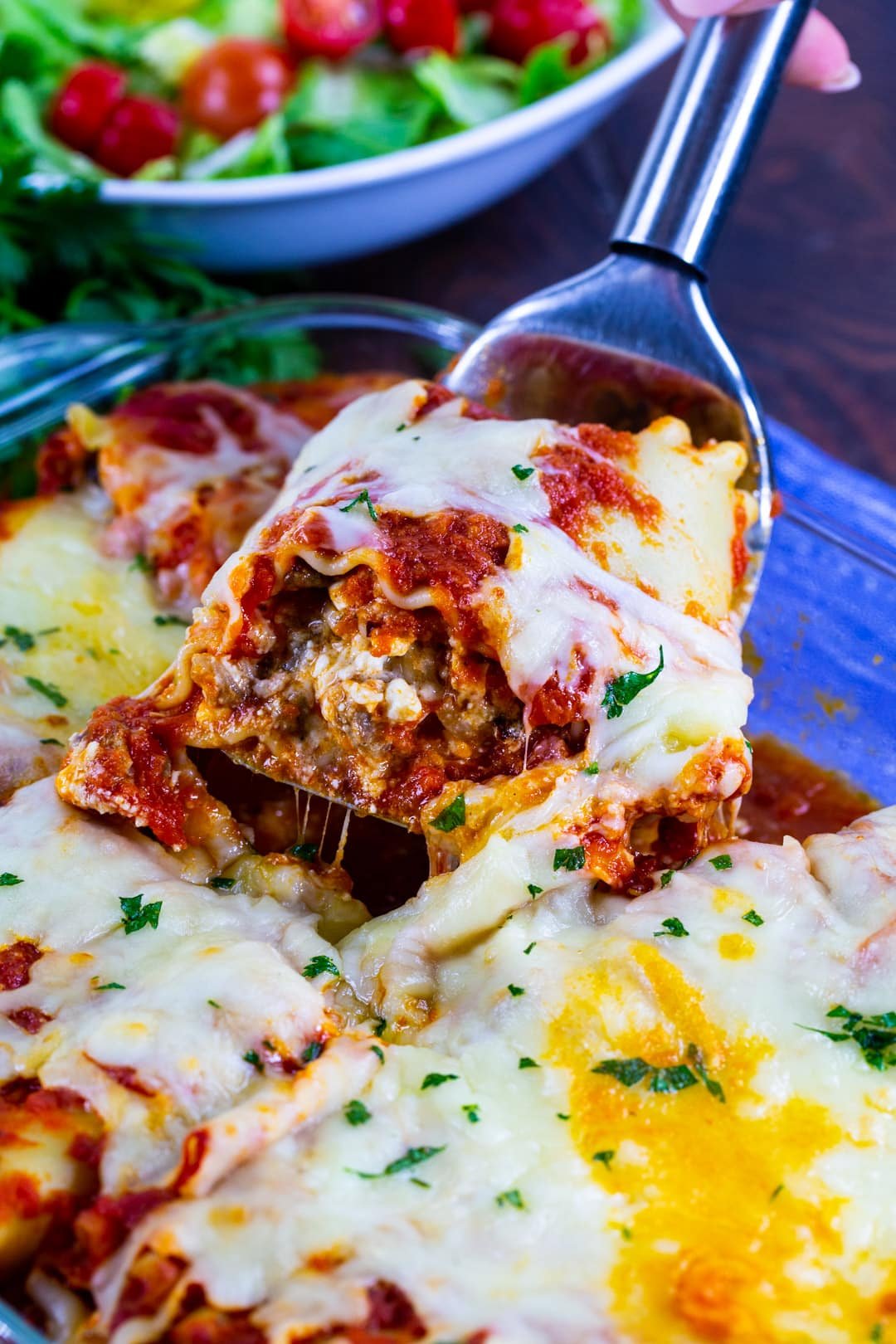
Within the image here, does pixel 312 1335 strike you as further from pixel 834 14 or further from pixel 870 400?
pixel 834 14

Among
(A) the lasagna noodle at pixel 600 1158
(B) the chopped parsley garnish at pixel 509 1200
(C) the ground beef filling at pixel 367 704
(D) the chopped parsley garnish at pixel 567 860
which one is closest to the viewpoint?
(A) the lasagna noodle at pixel 600 1158

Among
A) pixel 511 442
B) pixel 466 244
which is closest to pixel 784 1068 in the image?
pixel 511 442

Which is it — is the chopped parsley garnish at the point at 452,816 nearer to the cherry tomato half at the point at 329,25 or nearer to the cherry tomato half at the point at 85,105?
the cherry tomato half at the point at 85,105

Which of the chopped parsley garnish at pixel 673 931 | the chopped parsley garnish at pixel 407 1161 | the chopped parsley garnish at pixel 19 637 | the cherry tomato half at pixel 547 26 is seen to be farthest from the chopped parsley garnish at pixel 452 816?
the cherry tomato half at pixel 547 26

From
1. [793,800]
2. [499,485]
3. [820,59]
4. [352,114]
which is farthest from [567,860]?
[352,114]

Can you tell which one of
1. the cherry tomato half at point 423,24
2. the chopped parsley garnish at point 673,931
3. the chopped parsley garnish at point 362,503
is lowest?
the chopped parsley garnish at point 673,931

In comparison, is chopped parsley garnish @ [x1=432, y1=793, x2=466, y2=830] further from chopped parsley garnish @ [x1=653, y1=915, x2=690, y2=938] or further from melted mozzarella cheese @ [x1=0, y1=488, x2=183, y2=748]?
melted mozzarella cheese @ [x1=0, y1=488, x2=183, y2=748]

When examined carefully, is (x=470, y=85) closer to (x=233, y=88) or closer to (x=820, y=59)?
(x=233, y=88)
